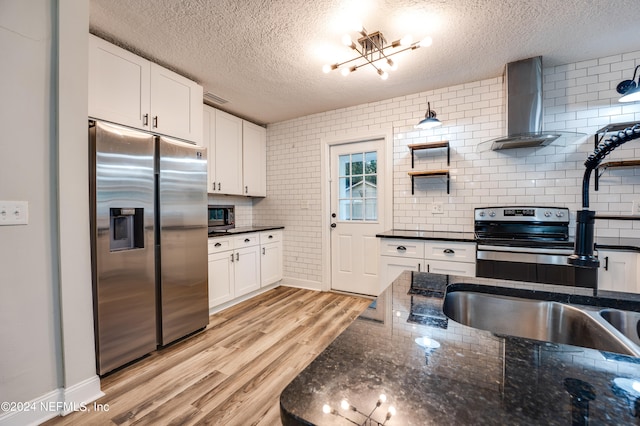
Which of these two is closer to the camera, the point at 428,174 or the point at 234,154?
the point at 428,174

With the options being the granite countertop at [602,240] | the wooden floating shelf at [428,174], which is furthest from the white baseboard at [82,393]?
the wooden floating shelf at [428,174]

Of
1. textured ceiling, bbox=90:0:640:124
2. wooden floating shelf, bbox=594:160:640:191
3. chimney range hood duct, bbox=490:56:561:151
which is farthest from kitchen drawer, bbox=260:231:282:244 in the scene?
wooden floating shelf, bbox=594:160:640:191

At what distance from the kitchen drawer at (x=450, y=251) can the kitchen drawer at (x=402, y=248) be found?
7 centimetres

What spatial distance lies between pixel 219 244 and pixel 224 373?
4.56 feet

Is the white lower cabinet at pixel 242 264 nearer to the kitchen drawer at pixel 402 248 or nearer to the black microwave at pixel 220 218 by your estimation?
the black microwave at pixel 220 218

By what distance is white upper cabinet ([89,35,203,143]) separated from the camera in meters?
2.12

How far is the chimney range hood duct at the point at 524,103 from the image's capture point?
251 cm

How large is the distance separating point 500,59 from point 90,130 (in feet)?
11.0

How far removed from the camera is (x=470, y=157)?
120 inches

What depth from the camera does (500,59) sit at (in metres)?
2.55

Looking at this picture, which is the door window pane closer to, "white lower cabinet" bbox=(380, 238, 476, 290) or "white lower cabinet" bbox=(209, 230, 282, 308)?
"white lower cabinet" bbox=(380, 238, 476, 290)

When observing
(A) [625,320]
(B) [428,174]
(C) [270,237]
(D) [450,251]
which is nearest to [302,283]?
(C) [270,237]

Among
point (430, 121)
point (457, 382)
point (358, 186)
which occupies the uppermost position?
point (430, 121)

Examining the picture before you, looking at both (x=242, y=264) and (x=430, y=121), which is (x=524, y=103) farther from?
(x=242, y=264)
